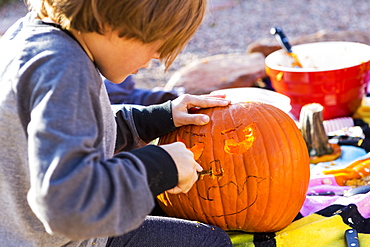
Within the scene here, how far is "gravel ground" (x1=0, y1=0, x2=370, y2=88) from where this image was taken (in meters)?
5.36

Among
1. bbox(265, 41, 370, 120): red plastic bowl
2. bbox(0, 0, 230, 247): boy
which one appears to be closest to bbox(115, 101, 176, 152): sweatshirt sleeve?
bbox(0, 0, 230, 247): boy

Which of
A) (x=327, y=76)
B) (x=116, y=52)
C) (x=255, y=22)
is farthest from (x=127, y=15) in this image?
(x=255, y=22)

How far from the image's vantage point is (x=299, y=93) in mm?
2572

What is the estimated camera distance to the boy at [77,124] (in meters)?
0.92

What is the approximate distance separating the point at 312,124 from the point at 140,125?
1003mm

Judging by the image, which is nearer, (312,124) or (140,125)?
(140,125)

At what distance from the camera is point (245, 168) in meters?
1.44

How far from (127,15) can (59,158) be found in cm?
37

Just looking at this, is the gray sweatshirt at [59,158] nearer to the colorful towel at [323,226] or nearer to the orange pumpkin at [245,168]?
the orange pumpkin at [245,168]

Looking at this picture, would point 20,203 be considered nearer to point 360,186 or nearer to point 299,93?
point 360,186

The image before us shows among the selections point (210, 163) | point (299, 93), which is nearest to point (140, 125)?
point (210, 163)

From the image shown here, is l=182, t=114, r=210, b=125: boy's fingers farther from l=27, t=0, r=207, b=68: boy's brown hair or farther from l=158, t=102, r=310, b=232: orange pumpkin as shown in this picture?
l=27, t=0, r=207, b=68: boy's brown hair

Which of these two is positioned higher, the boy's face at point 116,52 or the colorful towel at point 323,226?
the boy's face at point 116,52

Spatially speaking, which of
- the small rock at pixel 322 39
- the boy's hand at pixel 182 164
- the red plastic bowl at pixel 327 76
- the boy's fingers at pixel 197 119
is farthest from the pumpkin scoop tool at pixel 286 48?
the boy's hand at pixel 182 164
